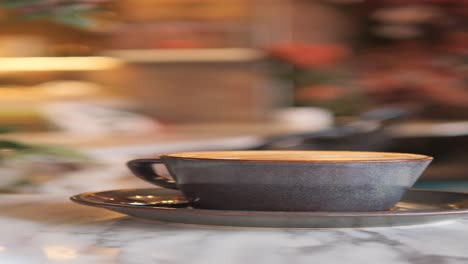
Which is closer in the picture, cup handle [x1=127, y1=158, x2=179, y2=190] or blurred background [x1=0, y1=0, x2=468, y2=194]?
cup handle [x1=127, y1=158, x2=179, y2=190]

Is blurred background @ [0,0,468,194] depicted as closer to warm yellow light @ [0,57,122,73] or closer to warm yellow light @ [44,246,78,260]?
warm yellow light @ [0,57,122,73]

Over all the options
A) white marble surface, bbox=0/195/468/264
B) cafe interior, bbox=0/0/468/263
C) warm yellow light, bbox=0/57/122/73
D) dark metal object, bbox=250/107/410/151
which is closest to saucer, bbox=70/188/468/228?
white marble surface, bbox=0/195/468/264

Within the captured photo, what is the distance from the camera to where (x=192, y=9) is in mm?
5980

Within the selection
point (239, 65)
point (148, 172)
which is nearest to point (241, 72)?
point (239, 65)

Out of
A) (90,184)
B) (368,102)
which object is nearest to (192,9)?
(368,102)

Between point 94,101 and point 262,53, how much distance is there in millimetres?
1105

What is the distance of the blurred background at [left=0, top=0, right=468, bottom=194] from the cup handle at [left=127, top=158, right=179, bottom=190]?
365 centimetres

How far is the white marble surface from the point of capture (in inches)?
18.2

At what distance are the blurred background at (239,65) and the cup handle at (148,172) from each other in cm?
365

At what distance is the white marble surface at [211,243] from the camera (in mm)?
463

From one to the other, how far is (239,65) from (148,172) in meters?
5.36

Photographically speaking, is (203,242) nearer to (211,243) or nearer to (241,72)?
(211,243)

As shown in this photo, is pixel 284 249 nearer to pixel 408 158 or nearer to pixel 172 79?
pixel 408 158

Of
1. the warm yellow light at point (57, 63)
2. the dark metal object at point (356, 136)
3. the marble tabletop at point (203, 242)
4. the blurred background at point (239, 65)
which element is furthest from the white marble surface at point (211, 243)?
the warm yellow light at point (57, 63)
